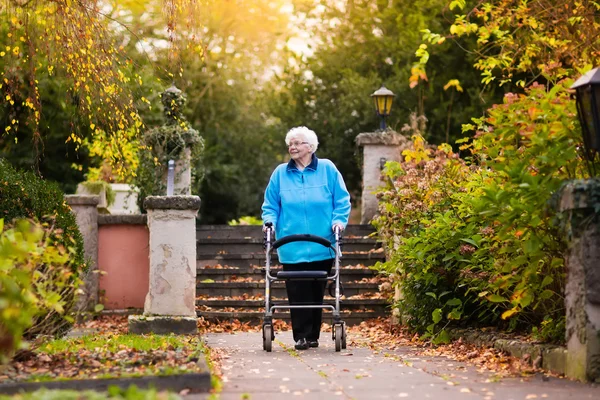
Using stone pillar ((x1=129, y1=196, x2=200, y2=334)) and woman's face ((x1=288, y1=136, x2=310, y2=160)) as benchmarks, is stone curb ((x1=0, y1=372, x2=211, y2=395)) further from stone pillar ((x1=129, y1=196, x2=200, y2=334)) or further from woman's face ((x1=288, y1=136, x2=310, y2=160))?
stone pillar ((x1=129, y1=196, x2=200, y2=334))

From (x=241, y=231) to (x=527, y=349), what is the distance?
850 centimetres

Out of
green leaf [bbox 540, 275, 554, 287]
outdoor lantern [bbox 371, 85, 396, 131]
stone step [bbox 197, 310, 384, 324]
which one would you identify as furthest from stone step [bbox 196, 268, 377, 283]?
green leaf [bbox 540, 275, 554, 287]

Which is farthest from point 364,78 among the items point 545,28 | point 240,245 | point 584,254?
point 584,254

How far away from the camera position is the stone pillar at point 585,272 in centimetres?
586

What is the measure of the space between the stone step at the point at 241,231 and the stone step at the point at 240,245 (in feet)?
1.33

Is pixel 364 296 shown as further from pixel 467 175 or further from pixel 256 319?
pixel 467 175

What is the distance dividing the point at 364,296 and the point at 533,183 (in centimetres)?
635

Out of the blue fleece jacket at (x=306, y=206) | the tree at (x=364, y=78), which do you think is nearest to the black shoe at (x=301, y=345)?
the blue fleece jacket at (x=306, y=206)

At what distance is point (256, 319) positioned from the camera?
39.1ft

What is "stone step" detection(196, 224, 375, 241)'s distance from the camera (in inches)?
569

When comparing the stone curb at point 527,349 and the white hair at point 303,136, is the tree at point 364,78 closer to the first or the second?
the white hair at point 303,136

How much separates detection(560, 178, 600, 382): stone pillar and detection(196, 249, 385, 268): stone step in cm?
731

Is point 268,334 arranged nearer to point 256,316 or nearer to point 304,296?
point 304,296

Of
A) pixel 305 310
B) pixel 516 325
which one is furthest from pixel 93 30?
pixel 516 325
